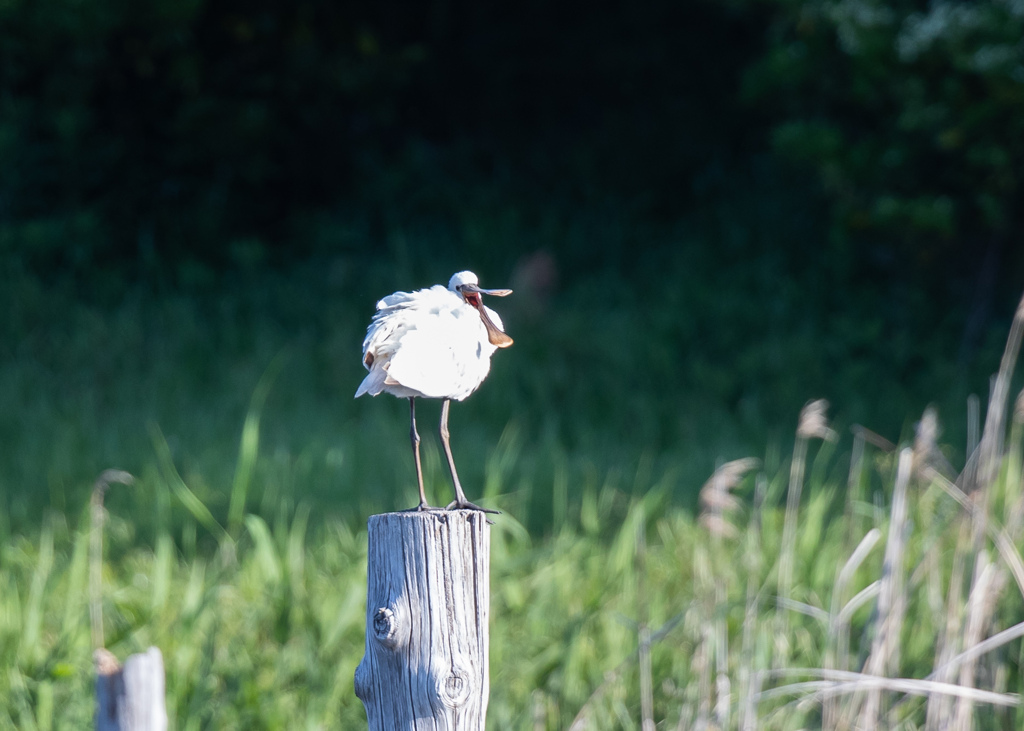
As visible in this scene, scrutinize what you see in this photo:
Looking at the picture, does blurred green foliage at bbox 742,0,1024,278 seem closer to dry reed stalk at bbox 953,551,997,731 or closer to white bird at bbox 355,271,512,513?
dry reed stalk at bbox 953,551,997,731

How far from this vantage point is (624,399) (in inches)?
247

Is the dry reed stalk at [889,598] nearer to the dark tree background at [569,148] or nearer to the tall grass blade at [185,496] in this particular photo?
the tall grass blade at [185,496]

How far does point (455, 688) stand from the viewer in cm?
154

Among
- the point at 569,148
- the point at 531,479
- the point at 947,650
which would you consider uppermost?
the point at 569,148

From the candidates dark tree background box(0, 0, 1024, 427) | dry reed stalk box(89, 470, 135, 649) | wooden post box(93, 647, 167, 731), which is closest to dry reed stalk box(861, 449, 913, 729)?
wooden post box(93, 647, 167, 731)

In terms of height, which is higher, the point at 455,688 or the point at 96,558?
the point at 96,558

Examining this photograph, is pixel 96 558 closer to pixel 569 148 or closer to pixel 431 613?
pixel 431 613

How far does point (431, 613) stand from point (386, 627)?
76 millimetres

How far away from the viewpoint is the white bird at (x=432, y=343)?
1490 millimetres

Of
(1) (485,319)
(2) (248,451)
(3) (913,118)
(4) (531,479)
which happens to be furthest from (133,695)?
(3) (913,118)

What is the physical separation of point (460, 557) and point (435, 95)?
8.46 meters

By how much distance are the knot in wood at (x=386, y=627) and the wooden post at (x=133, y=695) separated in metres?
0.32

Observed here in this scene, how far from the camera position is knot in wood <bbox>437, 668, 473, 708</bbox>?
5.03 ft

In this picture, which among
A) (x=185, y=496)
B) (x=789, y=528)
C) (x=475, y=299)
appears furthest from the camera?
(x=185, y=496)
